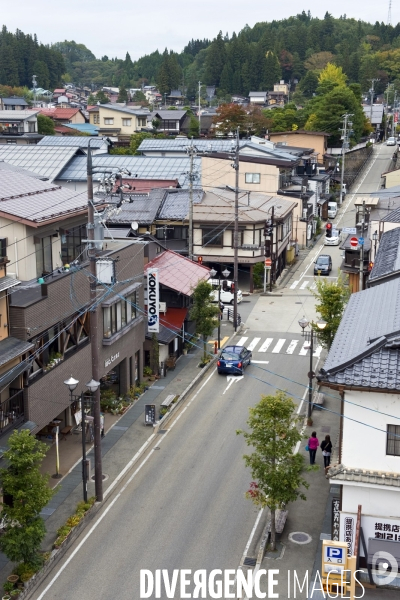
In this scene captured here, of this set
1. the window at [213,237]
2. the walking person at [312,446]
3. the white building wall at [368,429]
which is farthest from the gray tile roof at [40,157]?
the white building wall at [368,429]

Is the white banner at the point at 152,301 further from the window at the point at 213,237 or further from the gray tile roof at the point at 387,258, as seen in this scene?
the window at the point at 213,237

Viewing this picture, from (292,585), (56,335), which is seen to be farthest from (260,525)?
(56,335)

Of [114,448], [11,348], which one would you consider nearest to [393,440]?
[11,348]

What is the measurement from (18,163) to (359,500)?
171ft

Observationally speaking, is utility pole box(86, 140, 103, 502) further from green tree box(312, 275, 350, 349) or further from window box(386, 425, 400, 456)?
green tree box(312, 275, 350, 349)

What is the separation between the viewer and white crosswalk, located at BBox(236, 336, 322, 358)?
40625 millimetres

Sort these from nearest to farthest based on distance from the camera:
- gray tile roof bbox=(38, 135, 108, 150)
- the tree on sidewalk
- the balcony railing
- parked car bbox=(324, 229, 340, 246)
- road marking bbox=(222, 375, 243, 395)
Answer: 1. the tree on sidewalk
2. the balcony railing
3. road marking bbox=(222, 375, 243, 395)
4. parked car bbox=(324, 229, 340, 246)
5. gray tile roof bbox=(38, 135, 108, 150)

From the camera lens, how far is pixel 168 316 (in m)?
39.0

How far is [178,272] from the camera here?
134 feet

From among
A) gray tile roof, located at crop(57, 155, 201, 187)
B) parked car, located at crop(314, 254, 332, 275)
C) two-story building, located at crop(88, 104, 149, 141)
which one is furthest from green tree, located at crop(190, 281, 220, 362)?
two-story building, located at crop(88, 104, 149, 141)

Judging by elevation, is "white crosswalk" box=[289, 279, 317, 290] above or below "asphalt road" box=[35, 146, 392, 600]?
below

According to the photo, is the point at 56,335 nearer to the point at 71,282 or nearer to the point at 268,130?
the point at 71,282

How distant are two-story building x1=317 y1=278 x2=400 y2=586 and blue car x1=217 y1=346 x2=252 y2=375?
55.8ft

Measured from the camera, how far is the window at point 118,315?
30578 millimetres
